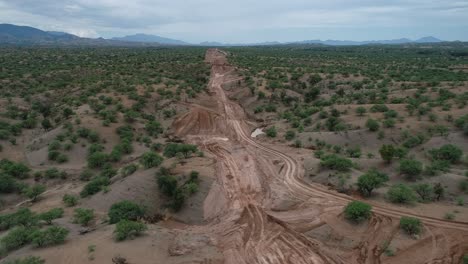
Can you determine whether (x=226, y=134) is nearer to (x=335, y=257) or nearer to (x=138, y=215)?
(x=138, y=215)

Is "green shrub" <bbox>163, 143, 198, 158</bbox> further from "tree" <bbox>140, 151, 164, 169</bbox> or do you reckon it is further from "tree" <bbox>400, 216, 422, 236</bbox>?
"tree" <bbox>400, 216, 422, 236</bbox>

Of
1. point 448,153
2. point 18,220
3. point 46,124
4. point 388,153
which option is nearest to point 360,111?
point 448,153

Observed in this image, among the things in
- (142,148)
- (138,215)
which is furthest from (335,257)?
(142,148)

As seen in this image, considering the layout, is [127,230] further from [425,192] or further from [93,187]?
[425,192]

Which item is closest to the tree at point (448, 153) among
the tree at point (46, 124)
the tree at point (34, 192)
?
the tree at point (34, 192)

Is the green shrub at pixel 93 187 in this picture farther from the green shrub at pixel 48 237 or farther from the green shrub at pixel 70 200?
the green shrub at pixel 48 237
